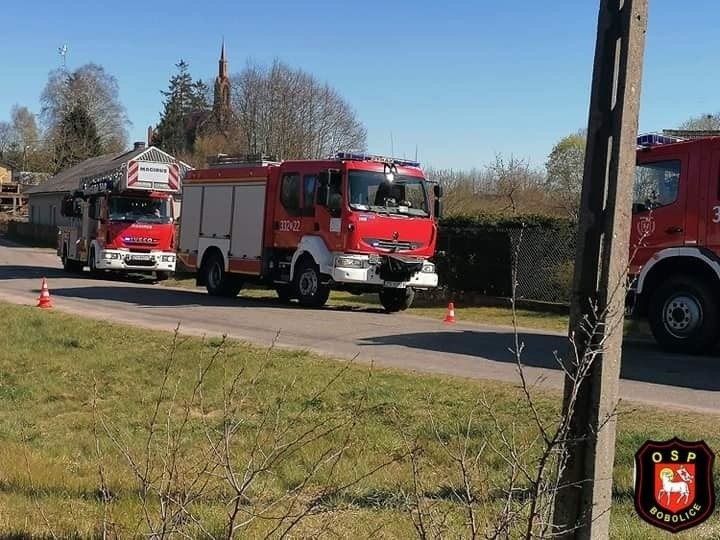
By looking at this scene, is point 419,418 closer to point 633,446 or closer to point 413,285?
point 633,446

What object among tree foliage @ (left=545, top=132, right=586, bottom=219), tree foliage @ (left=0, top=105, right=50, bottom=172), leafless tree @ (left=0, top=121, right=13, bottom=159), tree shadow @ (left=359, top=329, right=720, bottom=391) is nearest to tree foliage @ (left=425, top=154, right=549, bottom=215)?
tree foliage @ (left=545, top=132, right=586, bottom=219)

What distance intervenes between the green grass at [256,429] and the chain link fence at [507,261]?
10370 millimetres

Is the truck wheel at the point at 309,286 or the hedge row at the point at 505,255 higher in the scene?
the hedge row at the point at 505,255

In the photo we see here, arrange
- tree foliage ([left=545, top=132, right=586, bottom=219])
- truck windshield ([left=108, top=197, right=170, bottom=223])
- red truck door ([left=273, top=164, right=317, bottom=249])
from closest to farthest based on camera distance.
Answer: red truck door ([left=273, top=164, right=317, bottom=249])
truck windshield ([left=108, top=197, right=170, bottom=223])
tree foliage ([left=545, top=132, right=586, bottom=219])

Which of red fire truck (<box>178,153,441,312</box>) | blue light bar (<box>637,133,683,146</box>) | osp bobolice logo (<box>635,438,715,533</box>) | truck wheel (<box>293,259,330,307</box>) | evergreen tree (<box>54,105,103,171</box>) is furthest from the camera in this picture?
evergreen tree (<box>54,105,103,171</box>)

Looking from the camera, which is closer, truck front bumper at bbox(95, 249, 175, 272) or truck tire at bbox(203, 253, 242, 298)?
truck tire at bbox(203, 253, 242, 298)

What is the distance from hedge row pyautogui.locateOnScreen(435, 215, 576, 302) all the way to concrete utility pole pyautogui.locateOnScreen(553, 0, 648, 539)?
51.5 feet

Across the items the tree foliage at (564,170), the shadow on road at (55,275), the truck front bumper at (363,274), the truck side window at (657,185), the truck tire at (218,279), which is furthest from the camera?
the tree foliage at (564,170)

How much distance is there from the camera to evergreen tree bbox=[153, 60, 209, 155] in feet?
264

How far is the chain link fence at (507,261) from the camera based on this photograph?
19.8 metres

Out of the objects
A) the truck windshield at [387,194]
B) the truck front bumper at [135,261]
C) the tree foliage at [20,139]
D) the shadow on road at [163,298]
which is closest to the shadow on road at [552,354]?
the truck windshield at [387,194]

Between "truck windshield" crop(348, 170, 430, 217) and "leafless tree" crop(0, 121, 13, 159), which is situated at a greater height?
"leafless tree" crop(0, 121, 13, 159)

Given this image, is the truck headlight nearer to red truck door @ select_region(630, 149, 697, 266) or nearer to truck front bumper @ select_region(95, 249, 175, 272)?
red truck door @ select_region(630, 149, 697, 266)

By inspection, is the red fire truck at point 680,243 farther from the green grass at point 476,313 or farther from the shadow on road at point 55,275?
the shadow on road at point 55,275
